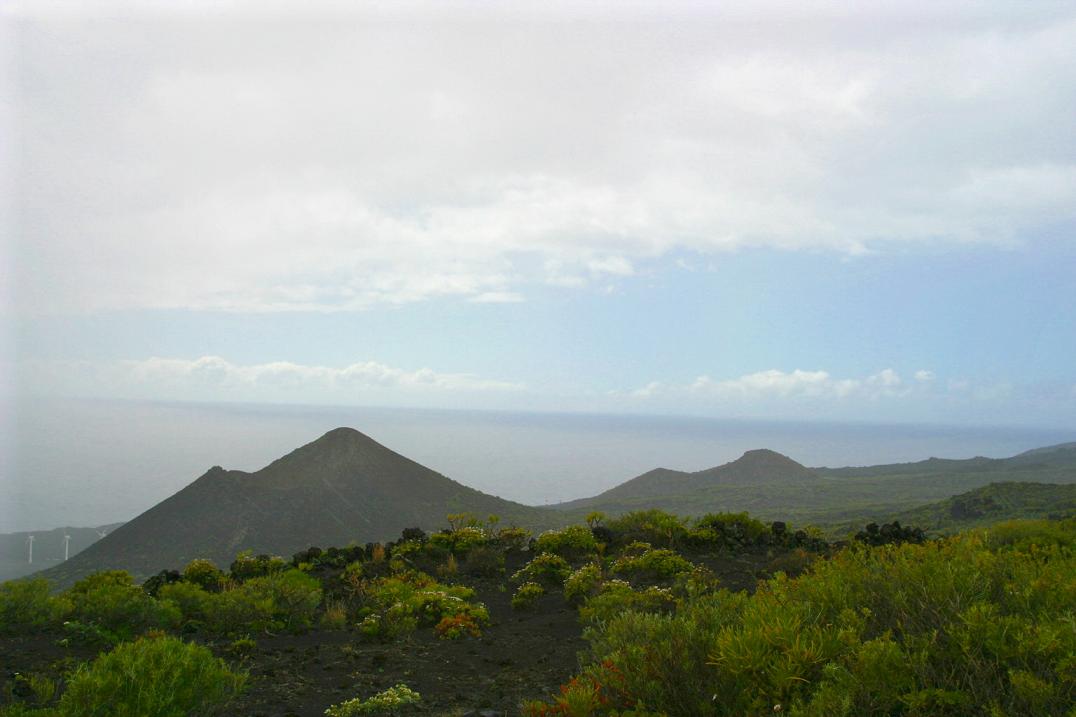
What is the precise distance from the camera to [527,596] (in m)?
11.6

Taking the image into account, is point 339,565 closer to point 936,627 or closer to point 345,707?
point 345,707

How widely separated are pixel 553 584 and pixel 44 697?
848 cm

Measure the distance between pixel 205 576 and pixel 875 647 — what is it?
1232cm

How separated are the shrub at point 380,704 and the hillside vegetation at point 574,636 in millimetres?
22

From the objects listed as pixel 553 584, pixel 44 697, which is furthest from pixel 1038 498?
pixel 44 697

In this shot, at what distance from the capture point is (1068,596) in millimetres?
4785

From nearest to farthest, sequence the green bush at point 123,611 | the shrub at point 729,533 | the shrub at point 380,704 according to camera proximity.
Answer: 1. the shrub at point 380,704
2. the green bush at point 123,611
3. the shrub at point 729,533

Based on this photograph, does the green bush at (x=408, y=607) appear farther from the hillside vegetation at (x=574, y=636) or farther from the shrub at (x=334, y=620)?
the shrub at (x=334, y=620)

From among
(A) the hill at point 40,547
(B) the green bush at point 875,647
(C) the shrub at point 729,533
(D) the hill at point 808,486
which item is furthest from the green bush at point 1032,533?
(A) the hill at point 40,547

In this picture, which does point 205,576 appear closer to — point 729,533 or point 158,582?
point 158,582

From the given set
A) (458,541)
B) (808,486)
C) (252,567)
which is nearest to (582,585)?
(458,541)

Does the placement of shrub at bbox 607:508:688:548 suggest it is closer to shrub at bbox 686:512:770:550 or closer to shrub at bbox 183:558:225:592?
shrub at bbox 686:512:770:550

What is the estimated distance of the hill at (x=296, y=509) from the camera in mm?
26500

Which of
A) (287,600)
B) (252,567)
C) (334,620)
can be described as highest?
(287,600)
